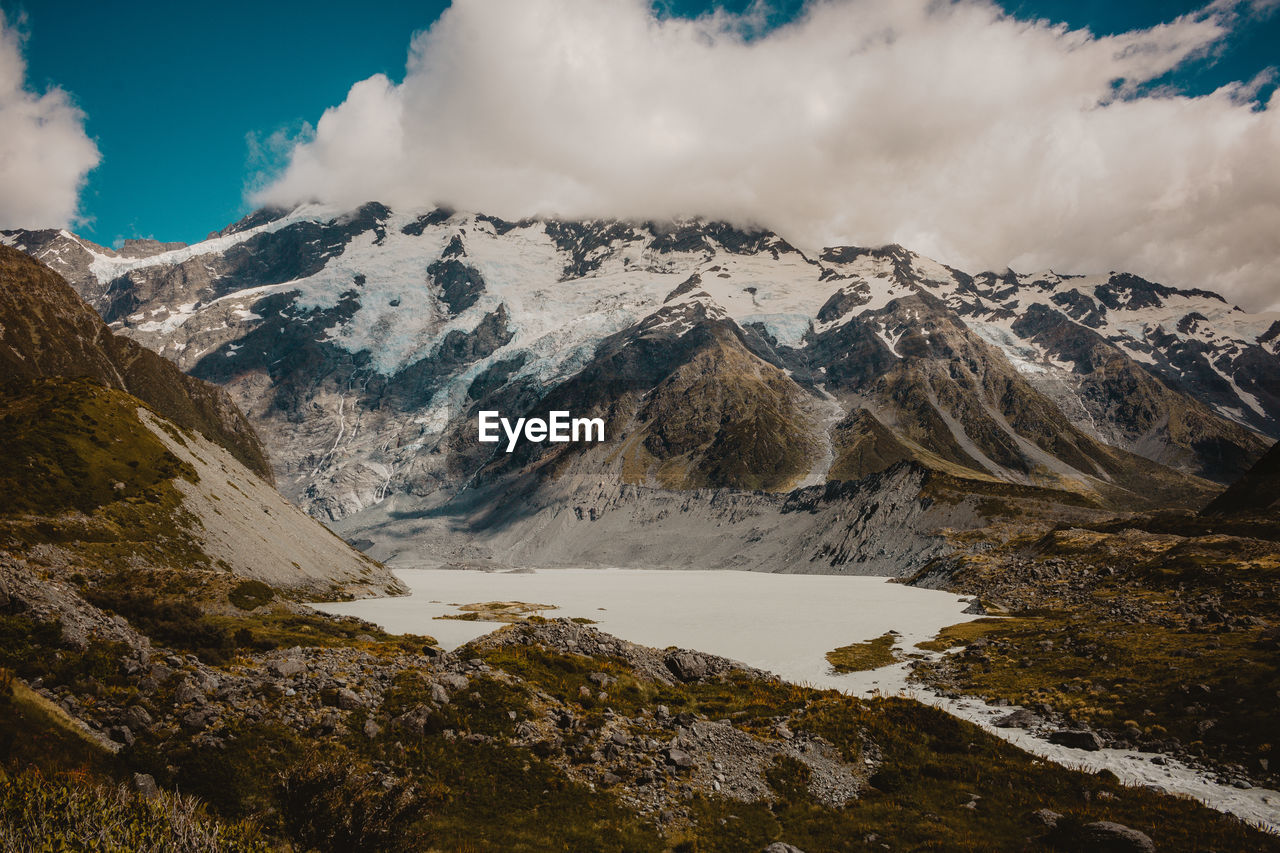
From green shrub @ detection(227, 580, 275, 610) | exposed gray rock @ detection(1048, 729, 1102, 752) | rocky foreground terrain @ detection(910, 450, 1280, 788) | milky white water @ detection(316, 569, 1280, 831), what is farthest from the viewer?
green shrub @ detection(227, 580, 275, 610)

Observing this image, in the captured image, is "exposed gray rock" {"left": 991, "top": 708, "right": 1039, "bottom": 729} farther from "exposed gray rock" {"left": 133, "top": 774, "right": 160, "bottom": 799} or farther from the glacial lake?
"exposed gray rock" {"left": 133, "top": 774, "right": 160, "bottom": 799}

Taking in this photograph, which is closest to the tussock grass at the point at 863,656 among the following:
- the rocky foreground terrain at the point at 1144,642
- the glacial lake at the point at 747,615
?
the glacial lake at the point at 747,615

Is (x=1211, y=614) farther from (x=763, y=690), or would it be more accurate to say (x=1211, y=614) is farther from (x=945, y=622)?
(x=763, y=690)

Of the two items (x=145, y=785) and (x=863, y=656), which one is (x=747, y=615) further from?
(x=145, y=785)

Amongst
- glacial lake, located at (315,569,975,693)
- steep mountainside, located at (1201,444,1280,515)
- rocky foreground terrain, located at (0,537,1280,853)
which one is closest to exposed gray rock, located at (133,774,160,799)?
rocky foreground terrain, located at (0,537,1280,853)

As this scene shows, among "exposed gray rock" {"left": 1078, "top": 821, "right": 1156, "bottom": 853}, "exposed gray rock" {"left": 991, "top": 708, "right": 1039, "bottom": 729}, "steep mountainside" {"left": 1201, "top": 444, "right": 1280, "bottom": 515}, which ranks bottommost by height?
"exposed gray rock" {"left": 991, "top": 708, "right": 1039, "bottom": 729}

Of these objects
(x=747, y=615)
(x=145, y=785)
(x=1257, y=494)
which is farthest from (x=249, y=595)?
(x=1257, y=494)

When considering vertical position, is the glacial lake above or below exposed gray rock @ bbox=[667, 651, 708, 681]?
below

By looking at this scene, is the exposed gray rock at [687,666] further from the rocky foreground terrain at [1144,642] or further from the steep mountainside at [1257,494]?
the steep mountainside at [1257,494]
